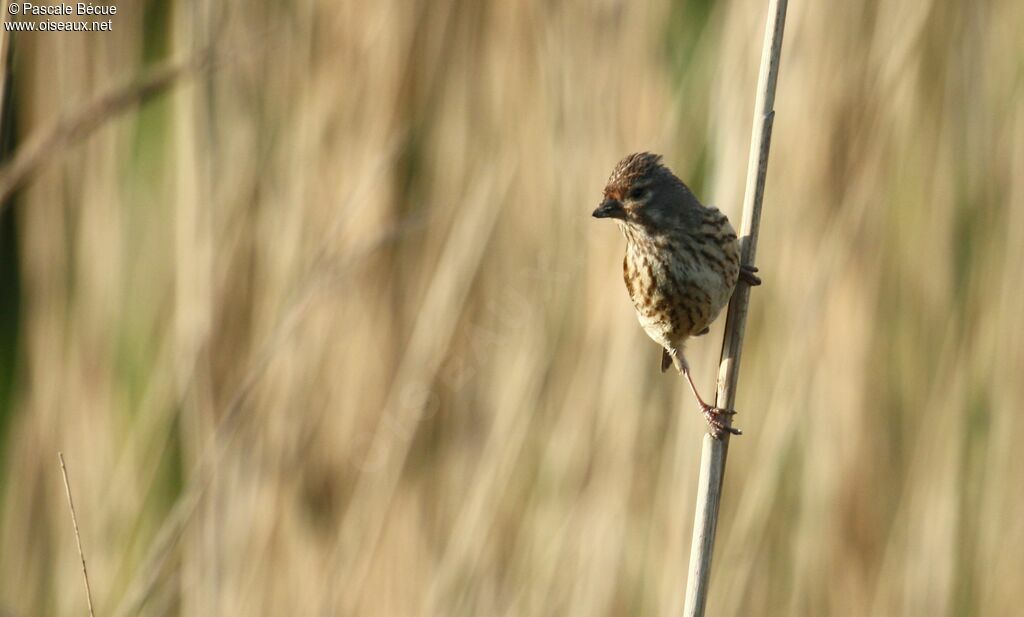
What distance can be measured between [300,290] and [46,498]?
3.89 ft

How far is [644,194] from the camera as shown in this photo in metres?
2.08

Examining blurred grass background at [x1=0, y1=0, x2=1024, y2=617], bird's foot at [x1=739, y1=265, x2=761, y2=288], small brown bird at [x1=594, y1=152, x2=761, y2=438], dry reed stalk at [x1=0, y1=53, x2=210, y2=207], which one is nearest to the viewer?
dry reed stalk at [x1=0, y1=53, x2=210, y2=207]

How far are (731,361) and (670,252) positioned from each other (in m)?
0.39

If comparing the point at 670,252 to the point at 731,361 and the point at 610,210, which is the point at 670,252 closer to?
the point at 610,210

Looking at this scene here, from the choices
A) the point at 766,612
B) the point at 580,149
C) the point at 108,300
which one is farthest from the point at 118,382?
the point at 766,612

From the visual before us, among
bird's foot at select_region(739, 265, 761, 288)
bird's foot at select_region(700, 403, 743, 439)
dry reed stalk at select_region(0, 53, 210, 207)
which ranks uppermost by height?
dry reed stalk at select_region(0, 53, 210, 207)

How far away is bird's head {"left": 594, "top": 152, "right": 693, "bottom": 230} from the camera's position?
2041 mm

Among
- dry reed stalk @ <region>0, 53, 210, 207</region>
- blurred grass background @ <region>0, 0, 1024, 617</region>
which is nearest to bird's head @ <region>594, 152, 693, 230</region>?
blurred grass background @ <region>0, 0, 1024, 617</region>

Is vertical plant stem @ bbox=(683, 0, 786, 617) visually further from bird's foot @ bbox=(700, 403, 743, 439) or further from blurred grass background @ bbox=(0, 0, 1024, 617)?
blurred grass background @ bbox=(0, 0, 1024, 617)

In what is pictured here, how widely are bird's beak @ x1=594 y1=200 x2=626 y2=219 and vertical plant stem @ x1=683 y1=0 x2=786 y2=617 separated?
0.24m

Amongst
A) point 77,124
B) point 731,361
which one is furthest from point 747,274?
point 77,124

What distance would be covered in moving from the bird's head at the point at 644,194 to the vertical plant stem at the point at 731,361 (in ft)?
0.84

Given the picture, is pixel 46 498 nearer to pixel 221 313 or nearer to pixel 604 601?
pixel 221 313

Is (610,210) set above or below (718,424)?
above
